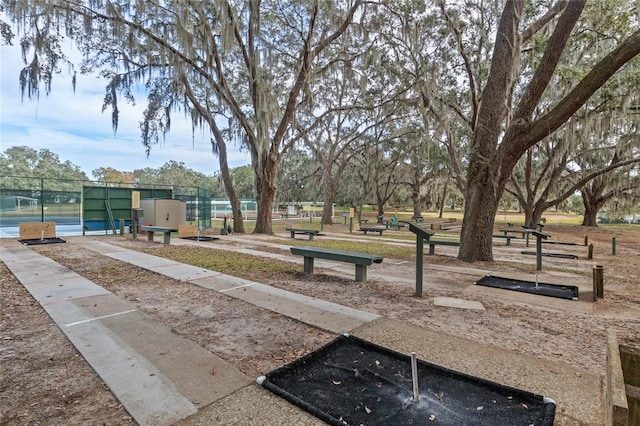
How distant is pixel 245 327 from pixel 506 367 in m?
2.39

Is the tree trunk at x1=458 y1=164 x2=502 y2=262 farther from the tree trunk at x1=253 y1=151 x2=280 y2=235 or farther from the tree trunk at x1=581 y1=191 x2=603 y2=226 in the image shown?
the tree trunk at x1=581 y1=191 x2=603 y2=226

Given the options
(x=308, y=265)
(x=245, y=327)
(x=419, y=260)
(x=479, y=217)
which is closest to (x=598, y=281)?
(x=419, y=260)

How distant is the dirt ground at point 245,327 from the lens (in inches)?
83.5

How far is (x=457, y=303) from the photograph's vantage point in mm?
4344

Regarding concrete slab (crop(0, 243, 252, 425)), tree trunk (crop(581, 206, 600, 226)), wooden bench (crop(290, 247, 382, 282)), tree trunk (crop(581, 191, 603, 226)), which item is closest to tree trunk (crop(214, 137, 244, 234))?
wooden bench (crop(290, 247, 382, 282))

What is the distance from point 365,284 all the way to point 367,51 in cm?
950

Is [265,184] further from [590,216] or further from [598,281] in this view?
[590,216]

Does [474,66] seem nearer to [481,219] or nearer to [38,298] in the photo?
[481,219]

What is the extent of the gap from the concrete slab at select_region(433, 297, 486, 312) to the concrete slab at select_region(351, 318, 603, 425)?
1.06m

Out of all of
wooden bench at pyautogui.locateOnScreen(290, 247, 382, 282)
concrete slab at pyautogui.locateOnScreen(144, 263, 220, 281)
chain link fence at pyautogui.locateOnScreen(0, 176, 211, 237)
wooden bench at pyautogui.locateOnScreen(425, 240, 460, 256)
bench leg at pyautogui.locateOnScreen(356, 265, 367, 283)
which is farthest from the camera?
chain link fence at pyautogui.locateOnScreen(0, 176, 211, 237)

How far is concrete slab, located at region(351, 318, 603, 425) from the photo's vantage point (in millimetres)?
2072

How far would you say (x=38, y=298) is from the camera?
4.16m

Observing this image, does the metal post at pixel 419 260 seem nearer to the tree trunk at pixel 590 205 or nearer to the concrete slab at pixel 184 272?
the concrete slab at pixel 184 272

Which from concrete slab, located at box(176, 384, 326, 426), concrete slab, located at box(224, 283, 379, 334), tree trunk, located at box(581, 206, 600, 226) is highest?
tree trunk, located at box(581, 206, 600, 226)
